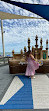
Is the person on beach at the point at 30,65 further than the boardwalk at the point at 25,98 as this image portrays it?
Yes

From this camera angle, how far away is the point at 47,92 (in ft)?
11.5

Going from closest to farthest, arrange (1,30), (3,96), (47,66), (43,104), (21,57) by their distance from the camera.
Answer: (43,104), (3,96), (47,66), (21,57), (1,30)

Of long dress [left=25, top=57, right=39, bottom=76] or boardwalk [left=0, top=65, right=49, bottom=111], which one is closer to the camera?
boardwalk [left=0, top=65, right=49, bottom=111]

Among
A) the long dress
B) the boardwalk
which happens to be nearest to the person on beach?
the long dress

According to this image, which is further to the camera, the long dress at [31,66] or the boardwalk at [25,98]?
the long dress at [31,66]

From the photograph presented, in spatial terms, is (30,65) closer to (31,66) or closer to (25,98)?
(31,66)

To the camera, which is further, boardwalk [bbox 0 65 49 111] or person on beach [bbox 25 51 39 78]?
person on beach [bbox 25 51 39 78]

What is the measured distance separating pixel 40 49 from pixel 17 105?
13.8 feet

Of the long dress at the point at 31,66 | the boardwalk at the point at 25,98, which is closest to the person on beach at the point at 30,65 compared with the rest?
the long dress at the point at 31,66

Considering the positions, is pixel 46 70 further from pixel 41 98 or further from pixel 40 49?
pixel 41 98

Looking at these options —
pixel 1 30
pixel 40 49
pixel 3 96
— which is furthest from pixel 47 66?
pixel 1 30

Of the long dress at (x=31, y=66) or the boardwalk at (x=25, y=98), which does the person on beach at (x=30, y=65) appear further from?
the boardwalk at (x=25, y=98)

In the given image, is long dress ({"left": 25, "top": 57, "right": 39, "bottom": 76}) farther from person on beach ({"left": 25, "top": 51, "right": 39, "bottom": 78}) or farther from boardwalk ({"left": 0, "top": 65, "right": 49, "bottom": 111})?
boardwalk ({"left": 0, "top": 65, "right": 49, "bottom": 111})

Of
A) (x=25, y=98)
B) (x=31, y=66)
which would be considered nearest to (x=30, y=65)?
(x=31, y=66)
